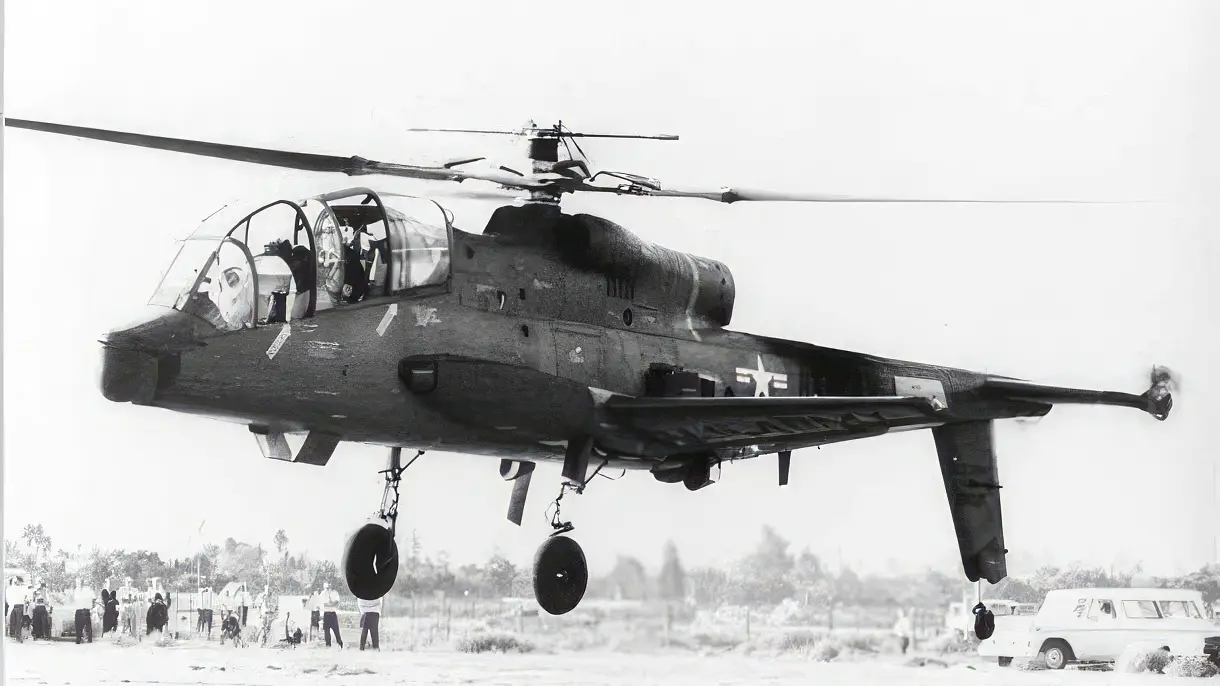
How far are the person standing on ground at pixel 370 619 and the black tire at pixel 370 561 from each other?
109 centimetres

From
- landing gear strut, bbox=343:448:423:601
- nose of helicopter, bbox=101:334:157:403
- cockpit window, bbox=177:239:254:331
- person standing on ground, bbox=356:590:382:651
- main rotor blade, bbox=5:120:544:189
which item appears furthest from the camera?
person standing on ground, bbox=356:590:382:651

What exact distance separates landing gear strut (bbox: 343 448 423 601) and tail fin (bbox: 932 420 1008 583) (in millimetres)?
3575

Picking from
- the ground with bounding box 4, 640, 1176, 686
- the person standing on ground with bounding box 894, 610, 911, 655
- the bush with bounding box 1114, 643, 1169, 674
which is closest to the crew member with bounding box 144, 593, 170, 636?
the ground with bounding box 4, 640, 1176, 686

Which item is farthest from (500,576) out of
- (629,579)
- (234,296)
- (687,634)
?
Result: (234,296)

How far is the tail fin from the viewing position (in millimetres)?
8219

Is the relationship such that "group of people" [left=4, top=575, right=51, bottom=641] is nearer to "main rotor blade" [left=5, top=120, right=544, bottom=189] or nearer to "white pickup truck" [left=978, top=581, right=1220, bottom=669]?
"main rotor blade" [left=5, top=120, right=544, bottom=189]

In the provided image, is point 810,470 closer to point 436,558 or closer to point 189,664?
point 436,558

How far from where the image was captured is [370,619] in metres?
8.75

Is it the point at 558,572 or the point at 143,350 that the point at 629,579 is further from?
the point at 143,350

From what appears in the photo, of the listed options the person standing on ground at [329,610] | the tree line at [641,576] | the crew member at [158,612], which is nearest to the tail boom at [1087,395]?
the tree line at [641,576]

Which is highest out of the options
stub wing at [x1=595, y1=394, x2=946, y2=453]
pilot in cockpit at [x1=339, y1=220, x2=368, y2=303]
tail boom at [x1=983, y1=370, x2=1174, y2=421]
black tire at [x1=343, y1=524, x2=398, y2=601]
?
Result: pilot in cockpit at [x1=339, y1=220, x2=368, y2=303]

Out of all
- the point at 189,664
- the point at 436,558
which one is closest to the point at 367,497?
the point at 436,558

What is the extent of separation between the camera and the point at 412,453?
7.77 metres

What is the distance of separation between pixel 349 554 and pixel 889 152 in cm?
457
